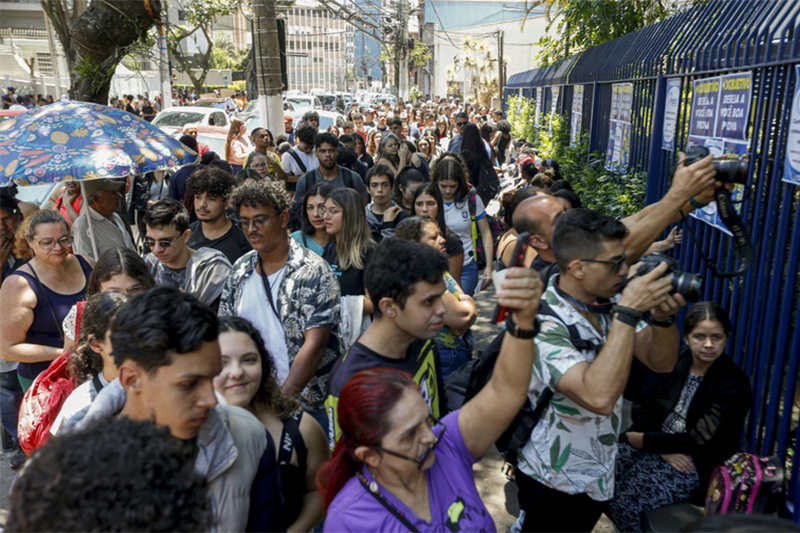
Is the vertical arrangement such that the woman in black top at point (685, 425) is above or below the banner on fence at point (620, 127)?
below

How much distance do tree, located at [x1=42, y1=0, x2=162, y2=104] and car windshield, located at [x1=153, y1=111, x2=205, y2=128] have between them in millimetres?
12759

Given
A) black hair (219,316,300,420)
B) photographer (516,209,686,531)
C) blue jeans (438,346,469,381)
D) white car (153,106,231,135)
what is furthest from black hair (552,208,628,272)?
white car (153,106,231,135)

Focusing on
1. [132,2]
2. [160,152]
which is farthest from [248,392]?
[132,2]

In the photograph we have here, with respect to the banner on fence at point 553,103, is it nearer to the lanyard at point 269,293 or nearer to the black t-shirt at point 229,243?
the black t-shirt at point 229,243

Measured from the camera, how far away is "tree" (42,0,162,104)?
6836 millimetres

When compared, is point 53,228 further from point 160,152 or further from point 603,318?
point 603,318

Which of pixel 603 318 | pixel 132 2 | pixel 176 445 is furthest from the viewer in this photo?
pixel 132 2

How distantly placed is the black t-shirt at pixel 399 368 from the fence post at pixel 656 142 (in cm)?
389

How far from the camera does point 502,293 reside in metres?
2.06

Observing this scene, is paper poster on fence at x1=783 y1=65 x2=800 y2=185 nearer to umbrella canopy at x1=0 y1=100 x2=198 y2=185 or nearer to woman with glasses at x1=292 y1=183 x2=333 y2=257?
woman with glasses at x1=292 y1=183 x2=333 y2=257

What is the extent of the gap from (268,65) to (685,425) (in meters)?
8.43

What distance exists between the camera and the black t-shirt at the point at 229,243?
4785mm

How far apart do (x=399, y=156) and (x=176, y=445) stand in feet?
25.9

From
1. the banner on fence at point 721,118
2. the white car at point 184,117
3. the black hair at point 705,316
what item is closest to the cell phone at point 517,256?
the black hair at point 705,316
